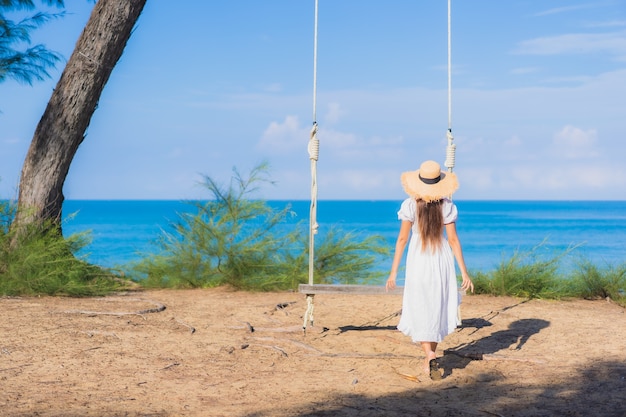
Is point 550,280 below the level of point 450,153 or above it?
below

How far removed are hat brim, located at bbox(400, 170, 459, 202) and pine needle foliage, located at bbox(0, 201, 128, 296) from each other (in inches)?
196

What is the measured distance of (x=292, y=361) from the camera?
235 inches

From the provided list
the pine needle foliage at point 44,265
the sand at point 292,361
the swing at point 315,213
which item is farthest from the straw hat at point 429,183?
the pine needle foliage at point 44,265

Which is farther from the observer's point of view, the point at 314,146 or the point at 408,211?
the point at 314,146

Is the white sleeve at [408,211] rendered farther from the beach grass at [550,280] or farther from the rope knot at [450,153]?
the beach grass at [550,280]

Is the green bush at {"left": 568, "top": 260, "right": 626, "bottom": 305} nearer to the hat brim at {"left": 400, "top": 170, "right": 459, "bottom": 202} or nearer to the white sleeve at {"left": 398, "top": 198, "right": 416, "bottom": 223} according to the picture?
the hat brim at {"left": 400, "top": 170, "right": 459, "bottom": 202}

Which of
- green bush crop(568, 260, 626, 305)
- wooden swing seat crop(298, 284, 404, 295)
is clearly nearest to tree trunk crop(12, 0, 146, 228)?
wooden swing seat crop(298, 284, 404, 295)

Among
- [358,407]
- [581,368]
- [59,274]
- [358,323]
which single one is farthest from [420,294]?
[59,274]

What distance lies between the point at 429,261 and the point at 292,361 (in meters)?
1.38

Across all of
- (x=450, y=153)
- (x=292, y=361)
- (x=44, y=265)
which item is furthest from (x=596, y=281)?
(x=44, y=265)

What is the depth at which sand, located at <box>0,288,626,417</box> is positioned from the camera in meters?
4.77

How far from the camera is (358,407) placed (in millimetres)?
4680

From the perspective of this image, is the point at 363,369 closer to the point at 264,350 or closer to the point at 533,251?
the point at 264,350

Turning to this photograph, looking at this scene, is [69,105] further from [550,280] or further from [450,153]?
[550,280]
